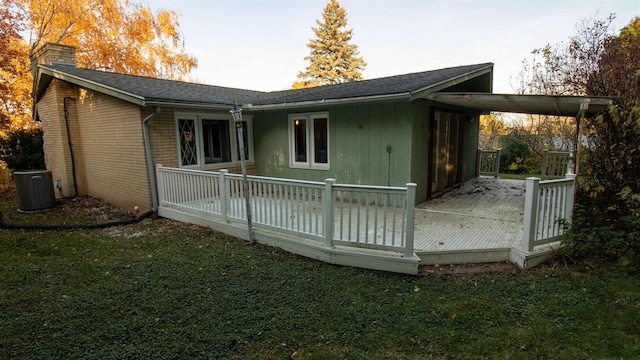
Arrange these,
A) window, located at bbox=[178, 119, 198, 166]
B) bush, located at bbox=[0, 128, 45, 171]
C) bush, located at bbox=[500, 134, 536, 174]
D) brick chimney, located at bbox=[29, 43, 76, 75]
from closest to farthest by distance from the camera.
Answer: window, located at bbox=[178, 119, 198, 166] → brick chimney, located at bbox=[29, 43, 76, 75] → bush, located at bbox=[0, 128, 45, 171] → bush, located at bbox=[500, 134, 536, 174]

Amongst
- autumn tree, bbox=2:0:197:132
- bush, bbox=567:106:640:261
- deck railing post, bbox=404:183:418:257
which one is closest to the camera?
deck railing post, bbox=404:183:418:257

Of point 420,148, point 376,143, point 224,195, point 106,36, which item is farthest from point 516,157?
point 106,36

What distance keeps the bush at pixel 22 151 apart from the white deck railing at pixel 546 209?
1507cm

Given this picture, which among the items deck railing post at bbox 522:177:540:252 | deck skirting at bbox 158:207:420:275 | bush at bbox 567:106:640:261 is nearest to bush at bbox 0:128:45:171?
deck skirting at bbox 158:207:420:275

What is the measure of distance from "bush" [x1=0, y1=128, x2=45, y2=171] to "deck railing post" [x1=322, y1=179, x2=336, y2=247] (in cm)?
1269

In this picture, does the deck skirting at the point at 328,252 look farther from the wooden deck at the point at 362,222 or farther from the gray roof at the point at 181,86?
the gray roof at the point at 181,86

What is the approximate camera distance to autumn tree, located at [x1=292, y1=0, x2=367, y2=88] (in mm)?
31000

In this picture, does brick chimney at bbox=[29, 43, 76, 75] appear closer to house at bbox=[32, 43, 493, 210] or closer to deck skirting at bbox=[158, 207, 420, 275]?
house at bbox=[32, 43, 493, 210]

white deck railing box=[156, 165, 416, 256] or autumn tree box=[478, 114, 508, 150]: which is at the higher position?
autumn tree box=[478, 114, 508, 150]

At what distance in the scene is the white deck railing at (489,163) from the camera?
37.2 ft

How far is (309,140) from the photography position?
8.34 metres

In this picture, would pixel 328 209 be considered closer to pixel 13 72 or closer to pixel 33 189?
pixel 33 189

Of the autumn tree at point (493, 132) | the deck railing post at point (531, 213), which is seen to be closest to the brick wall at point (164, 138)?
the deck railing post at point (531, 213)

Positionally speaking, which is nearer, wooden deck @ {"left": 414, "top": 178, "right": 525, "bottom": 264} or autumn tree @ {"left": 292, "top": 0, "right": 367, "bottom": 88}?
wooden deck @ {"left": 414, "top": 178, "right": 525, "bottom": 264}
